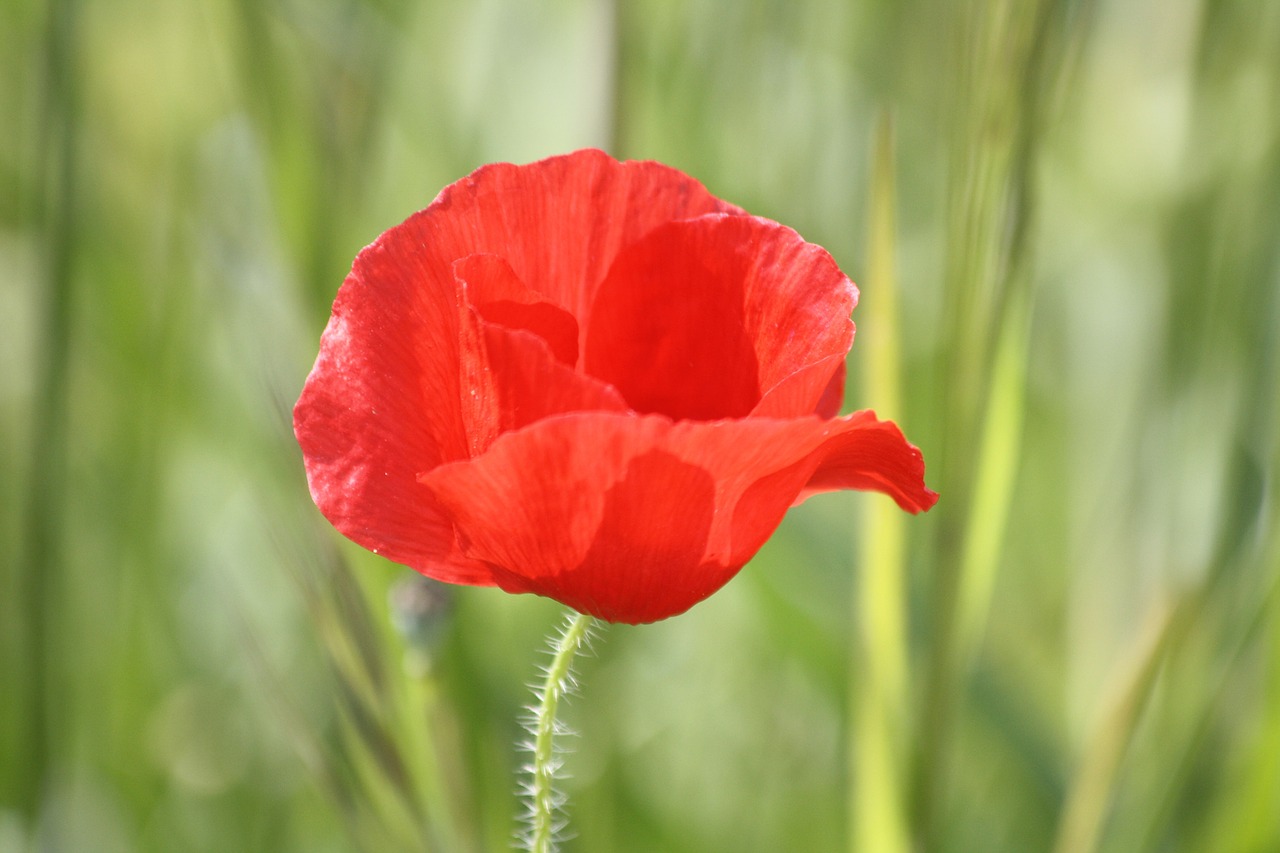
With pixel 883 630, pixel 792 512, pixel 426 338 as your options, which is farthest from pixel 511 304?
pixel 792 512

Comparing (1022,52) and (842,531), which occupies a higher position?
(1022,52)

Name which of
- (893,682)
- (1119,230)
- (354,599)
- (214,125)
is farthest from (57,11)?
(1119,230)

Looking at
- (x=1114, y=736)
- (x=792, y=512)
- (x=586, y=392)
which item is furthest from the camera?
(x=792, y=512)

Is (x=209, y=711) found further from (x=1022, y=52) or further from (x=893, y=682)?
(x=1022, y=52)

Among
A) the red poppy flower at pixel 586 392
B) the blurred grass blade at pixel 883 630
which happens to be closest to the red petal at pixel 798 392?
the red poppy flower at pixel 586 392

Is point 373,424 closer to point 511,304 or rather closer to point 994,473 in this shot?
point 511,304

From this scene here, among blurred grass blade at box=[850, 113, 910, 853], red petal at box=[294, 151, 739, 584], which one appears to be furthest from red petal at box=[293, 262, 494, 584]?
blurred grass blade at box=[850, 113, 910, 853]
